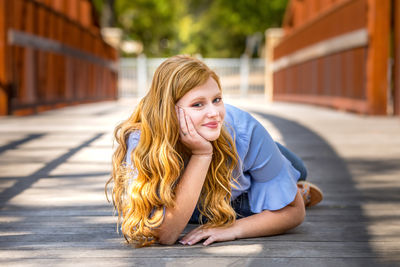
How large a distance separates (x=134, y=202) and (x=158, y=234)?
17 cm

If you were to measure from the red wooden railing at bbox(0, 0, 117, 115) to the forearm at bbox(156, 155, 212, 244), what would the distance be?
24.8 ft

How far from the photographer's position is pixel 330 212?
3309 mm

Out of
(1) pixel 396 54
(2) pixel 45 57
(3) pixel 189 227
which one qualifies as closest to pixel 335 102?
(1) pixel 396 54

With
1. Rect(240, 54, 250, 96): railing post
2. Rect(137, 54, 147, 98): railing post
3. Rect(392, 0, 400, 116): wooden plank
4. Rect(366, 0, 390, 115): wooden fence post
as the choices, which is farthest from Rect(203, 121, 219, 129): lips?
Rect(240, 54, 250, 96): railing post

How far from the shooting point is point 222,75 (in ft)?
96.3

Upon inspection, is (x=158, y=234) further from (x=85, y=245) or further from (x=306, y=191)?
(x=306, y=191)

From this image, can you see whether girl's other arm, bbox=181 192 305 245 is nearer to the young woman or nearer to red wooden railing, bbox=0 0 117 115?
the young woman

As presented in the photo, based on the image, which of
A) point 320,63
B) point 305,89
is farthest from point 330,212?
point 305,89

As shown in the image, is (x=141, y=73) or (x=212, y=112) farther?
(x=141, y=73)

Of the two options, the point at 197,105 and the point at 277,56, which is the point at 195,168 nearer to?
the point at 197,105

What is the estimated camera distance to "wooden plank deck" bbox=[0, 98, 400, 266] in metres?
2.44

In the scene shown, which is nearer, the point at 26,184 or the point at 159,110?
the point at 159,110

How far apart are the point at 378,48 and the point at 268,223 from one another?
24.5ft

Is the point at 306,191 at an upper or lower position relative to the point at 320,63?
lower
